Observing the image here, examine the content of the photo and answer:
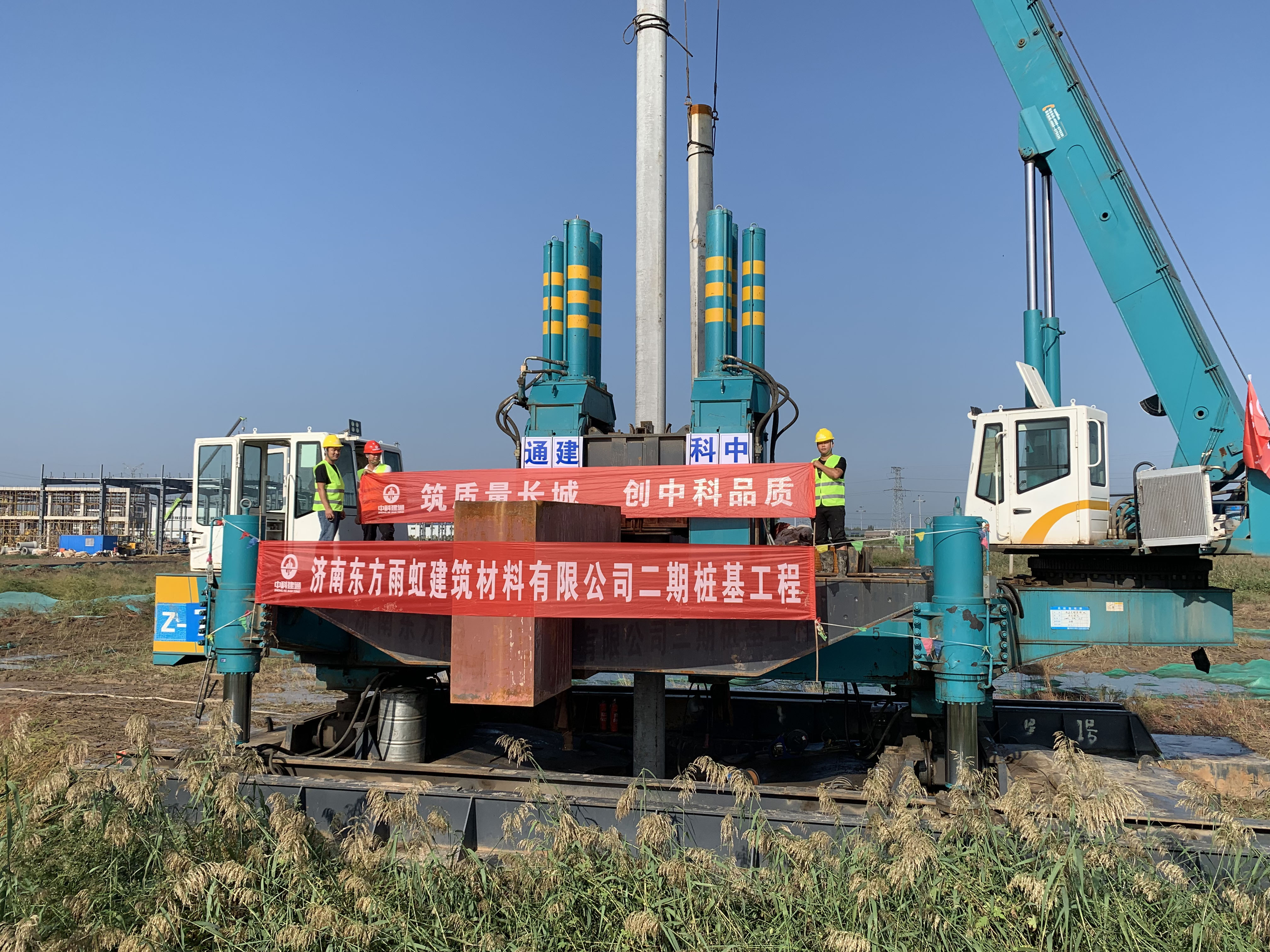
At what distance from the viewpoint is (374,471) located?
9.84 m

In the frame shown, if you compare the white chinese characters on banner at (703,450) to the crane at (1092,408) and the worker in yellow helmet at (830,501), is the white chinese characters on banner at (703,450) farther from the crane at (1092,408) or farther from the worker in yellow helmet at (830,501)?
the crane at (1092,408)

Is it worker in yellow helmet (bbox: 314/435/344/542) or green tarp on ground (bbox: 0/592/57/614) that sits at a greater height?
worker in yellow helmet (bbox: 314/435/344/542)

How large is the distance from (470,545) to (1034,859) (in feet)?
15.2

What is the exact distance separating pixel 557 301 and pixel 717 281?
8.15 feet

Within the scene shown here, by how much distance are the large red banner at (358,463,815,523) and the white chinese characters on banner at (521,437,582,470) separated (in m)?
1.32

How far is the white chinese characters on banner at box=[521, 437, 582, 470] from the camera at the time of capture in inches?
411

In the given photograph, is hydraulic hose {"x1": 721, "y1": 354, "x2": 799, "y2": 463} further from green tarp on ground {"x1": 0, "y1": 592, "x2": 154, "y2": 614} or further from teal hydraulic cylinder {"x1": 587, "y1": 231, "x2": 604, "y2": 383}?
green tarp on ground {"x1": 0, "y1": 592, "x2": 154, "y2": 614}

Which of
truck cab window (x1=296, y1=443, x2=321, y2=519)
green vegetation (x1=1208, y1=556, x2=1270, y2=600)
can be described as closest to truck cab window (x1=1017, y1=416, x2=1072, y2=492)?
truck cab window (x1=296, y1=443, x2=321, y2=519)

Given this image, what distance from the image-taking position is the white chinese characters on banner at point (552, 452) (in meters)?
10.4

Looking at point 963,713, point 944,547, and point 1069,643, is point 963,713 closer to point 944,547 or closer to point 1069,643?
point 944,547

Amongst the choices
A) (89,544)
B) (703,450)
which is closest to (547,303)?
(703,450)

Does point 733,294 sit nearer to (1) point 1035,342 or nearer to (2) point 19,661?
(1) point 1035,342

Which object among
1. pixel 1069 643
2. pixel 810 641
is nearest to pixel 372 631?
pixel 810 641

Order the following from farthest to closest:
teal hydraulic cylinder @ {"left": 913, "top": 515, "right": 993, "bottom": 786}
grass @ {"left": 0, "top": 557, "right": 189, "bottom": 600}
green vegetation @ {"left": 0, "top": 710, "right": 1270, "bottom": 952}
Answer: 1. grass @ {"left": 0, "top": 557, "right": 189, "bottom": 600}
2. teal hydraulic cylinder @ {"left": 913, "top": 515, "right": 993, "bottom": 786}
3. green vegetation @ {"left": 0, "top": 710, "right": 1270, "bottom": 952}
